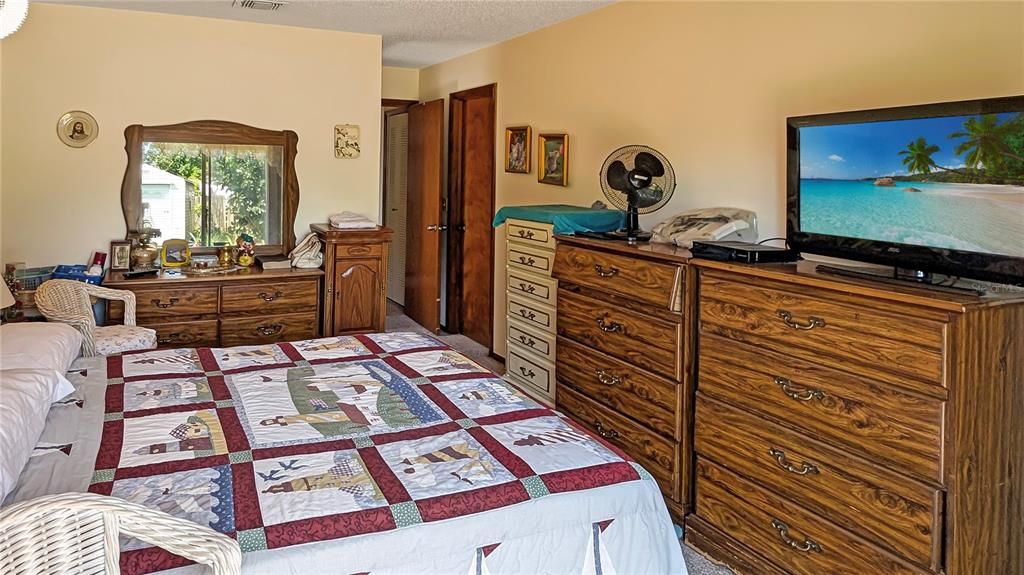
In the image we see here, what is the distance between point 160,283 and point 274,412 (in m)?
2.36

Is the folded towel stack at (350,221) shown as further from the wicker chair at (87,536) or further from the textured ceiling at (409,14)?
the wicker chair at (87,536)

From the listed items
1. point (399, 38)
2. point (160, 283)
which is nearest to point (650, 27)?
point (399, 38)

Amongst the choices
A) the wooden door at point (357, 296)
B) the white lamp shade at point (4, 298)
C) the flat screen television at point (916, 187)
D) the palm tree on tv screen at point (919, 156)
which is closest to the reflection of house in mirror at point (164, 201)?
the wooden door at point (357, 296)

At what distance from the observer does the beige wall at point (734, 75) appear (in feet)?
7.57

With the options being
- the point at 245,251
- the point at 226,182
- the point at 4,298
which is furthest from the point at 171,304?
the point at 4,298

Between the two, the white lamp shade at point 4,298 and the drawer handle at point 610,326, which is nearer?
the white lamp shade at point 4,298

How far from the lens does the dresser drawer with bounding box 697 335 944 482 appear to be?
6.28ft

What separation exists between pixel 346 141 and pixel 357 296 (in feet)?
3.59

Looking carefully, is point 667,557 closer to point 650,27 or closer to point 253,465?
point 253,465

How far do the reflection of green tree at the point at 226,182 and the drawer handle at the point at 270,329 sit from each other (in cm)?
68

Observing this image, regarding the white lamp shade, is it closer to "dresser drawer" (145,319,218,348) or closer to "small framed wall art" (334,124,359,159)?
"dresser drawer" (145,319,218,348)

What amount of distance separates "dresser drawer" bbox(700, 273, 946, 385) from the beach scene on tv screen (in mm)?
268

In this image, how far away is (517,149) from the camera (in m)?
5.05

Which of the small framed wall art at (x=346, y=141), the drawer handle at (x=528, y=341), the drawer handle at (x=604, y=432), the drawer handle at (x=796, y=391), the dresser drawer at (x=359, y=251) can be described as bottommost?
the drawer handle at (x=604, y=432)
